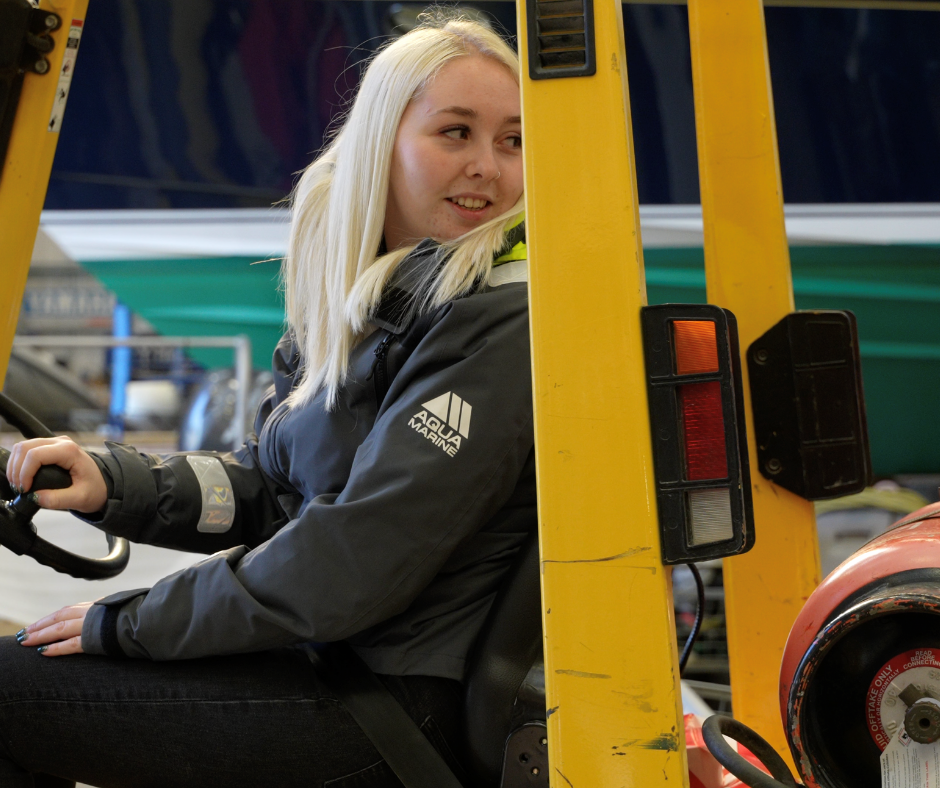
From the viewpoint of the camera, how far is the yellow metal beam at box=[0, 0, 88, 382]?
4.36 ft

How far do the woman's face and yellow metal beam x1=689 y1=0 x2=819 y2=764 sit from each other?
0.28 metres

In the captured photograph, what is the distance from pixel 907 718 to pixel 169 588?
2.65 feet

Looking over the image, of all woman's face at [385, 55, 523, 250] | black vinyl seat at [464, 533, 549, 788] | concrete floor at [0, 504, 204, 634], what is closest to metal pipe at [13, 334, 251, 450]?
concrete floor at [0, 504, 204, 634]

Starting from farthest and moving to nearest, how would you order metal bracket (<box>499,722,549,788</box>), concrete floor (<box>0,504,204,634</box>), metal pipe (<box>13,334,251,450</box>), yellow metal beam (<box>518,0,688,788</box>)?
metal pipe (<box>13,334,251,450</box>) < concrete floor (<box>0,504,204,634</box>) < metal bracket (<box>499,722,549,788</box>) < yellow metal beam (<box>518,0,688,788</box>)

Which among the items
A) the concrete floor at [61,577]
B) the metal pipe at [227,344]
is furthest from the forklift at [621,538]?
the metal pipe at [227,344]

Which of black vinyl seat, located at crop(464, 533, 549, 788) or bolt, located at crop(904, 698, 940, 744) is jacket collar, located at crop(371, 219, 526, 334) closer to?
black vinyl seat, located at crop(464, 533, 549, 788)

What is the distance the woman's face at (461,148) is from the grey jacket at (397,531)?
22 cm

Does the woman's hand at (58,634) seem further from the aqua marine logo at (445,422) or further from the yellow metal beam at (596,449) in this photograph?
the yellow metal beam at (596,449)

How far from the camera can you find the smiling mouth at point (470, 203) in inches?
53.5

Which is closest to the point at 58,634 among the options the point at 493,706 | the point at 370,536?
the point at 370,536

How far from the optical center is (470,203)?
53.6 inches

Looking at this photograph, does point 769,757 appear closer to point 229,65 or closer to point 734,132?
point 734,132

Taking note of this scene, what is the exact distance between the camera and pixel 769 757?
1.05 metres

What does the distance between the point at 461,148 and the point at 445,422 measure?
0.47m
